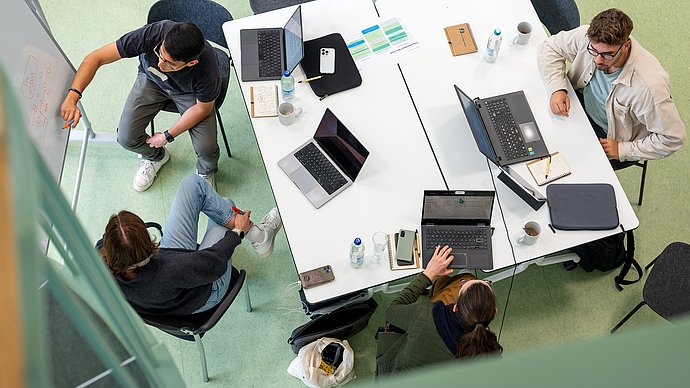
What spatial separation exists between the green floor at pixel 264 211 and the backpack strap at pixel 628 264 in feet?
0.16

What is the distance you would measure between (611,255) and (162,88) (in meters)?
2.46

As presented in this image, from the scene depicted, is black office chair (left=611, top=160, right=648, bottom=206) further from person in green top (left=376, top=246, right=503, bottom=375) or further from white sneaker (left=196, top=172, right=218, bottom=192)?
white sneaker (left=196, top=172, right=218, bottom=192)

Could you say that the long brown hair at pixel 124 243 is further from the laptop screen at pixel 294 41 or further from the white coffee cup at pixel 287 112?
the laptop screen at pixel 294 41

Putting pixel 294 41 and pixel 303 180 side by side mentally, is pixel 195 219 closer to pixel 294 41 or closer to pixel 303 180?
pixel 303 180

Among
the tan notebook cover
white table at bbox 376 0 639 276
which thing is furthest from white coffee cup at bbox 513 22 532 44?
the tan notebook cover

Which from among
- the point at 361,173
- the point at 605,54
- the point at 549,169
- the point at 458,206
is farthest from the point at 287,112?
the point at 605,54

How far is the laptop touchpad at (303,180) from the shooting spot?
3.09m

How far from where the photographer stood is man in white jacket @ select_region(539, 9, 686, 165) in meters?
3.00

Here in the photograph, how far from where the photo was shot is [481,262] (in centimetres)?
297

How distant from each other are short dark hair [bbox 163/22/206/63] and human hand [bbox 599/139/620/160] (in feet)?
6.29

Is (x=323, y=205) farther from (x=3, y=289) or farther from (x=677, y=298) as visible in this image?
(x=3, y=289)

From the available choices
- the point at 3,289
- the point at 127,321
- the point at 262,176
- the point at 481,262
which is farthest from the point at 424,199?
the point at 3,289

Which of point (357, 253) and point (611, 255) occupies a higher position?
point (357, 253)

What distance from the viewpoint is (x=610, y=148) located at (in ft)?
10.6
